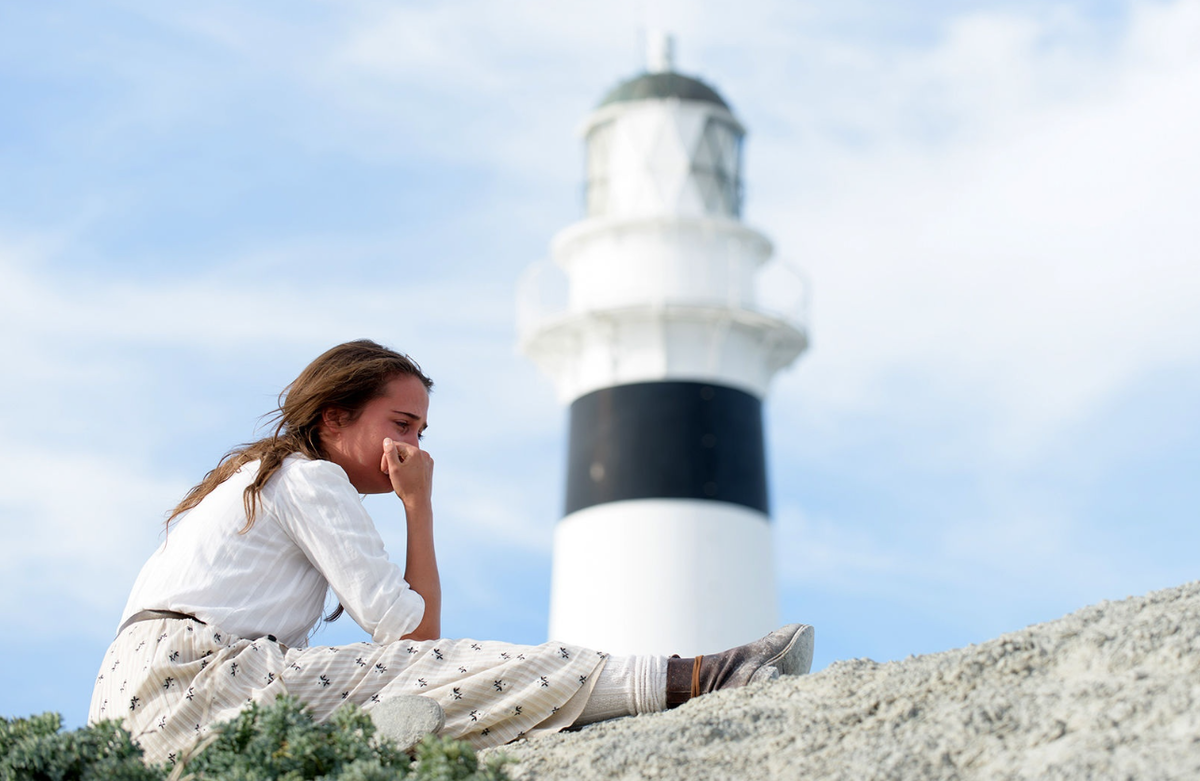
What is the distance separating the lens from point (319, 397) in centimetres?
335

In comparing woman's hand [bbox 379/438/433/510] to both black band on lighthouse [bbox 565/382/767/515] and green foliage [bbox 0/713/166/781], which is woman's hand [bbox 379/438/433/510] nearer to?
green foliage [bbox 0/713/166/781]

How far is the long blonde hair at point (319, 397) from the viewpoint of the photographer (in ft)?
11.0

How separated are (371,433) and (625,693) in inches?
37.5

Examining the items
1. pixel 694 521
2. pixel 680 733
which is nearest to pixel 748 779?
pixel 680 733

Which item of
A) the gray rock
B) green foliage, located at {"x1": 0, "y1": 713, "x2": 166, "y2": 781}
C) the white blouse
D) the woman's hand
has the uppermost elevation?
the woman's hand

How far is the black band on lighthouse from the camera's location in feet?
38.1

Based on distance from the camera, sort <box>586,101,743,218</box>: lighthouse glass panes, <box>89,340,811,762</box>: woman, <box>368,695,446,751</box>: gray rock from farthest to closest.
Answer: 1. <box>586,101,743,218</box>: lighthouse glass panes
2. <box>89,340,811,762</box>: woman
3. <box>368,695,446,751</box>: gray rock

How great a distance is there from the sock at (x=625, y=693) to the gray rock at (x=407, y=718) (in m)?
0.36

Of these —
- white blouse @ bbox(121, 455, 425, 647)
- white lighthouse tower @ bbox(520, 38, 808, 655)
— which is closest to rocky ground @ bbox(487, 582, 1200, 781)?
white blouse @ bbox(121, 455, 425, 647)

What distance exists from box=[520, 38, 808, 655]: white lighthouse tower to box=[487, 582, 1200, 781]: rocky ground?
8467 millimetres

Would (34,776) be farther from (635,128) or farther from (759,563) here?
(635,128)

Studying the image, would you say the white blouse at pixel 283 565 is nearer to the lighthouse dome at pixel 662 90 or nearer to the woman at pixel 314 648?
the woman at pixel 314 648

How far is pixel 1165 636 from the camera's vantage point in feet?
8.23

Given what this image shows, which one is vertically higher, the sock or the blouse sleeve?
the blouse sleeve
